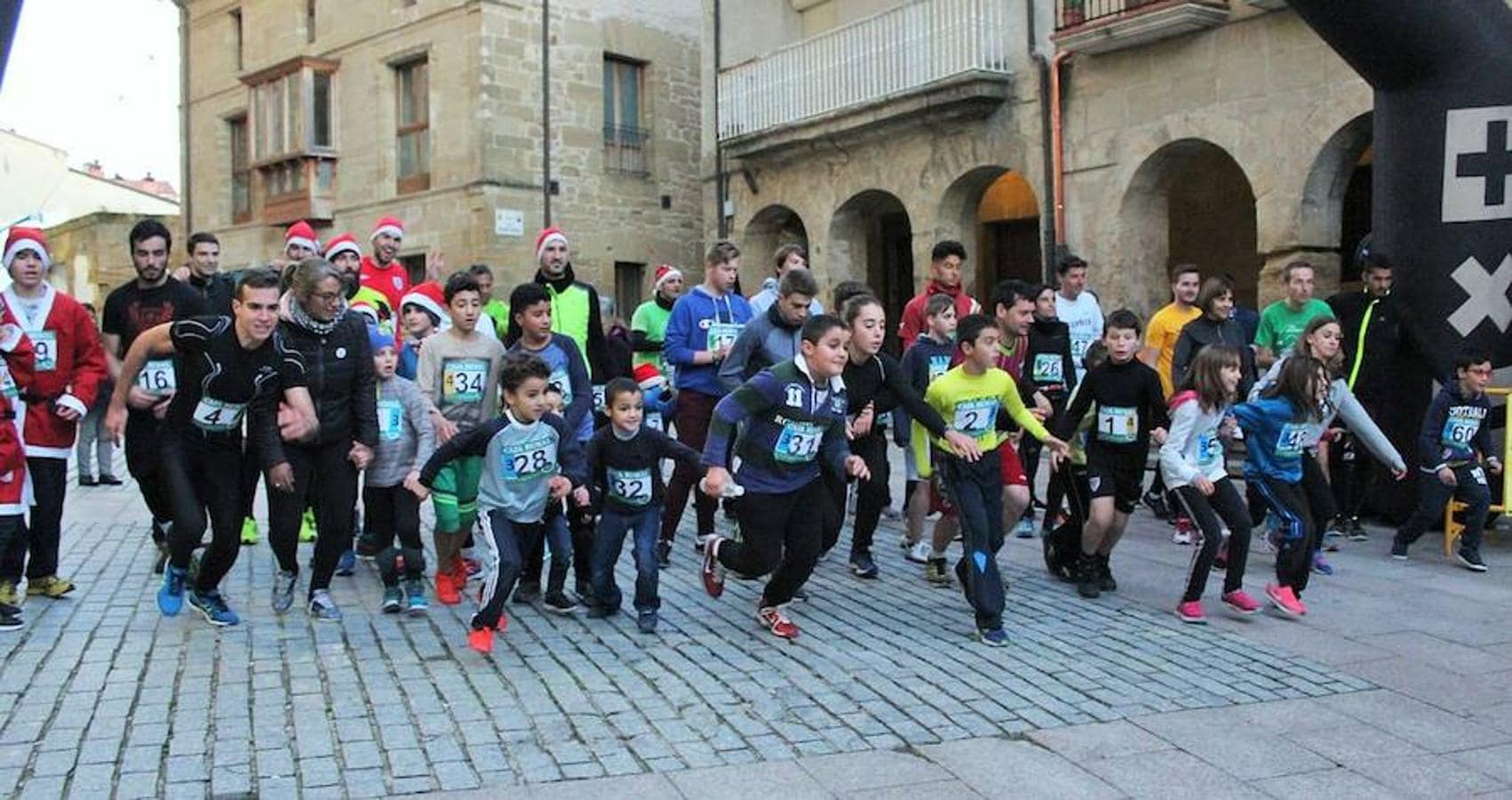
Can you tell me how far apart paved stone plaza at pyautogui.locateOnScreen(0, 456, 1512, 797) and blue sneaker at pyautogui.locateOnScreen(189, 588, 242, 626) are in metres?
0.07

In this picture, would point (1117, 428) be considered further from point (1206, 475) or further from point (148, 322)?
point (148, 322)

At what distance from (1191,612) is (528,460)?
3.35 metres

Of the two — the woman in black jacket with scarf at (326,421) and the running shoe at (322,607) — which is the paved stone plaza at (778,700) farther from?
the woman in black jacket with scarf at (326,421)

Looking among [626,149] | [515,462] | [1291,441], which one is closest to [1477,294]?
[1291,441]

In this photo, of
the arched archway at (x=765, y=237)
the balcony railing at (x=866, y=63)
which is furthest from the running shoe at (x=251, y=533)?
the arched archway at (x=765, y=237)

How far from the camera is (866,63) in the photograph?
18109 millimetres

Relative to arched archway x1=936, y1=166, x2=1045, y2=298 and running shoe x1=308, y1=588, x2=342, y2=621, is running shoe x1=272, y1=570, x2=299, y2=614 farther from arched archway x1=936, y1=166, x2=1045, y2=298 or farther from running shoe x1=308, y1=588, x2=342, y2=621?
arched archway x1=936, y1=166, x2=1045, y2=298

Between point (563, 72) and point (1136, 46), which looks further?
point (563, 72)

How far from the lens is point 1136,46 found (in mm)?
14781

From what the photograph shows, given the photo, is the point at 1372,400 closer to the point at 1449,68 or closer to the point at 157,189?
the point at 1449,68

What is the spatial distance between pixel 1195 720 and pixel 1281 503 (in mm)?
2363

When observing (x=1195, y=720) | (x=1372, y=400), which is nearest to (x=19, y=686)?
(x=1195, y=720)

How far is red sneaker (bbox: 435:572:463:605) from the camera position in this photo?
7254 millimetres

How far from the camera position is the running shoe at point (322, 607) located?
6777 millimetres
